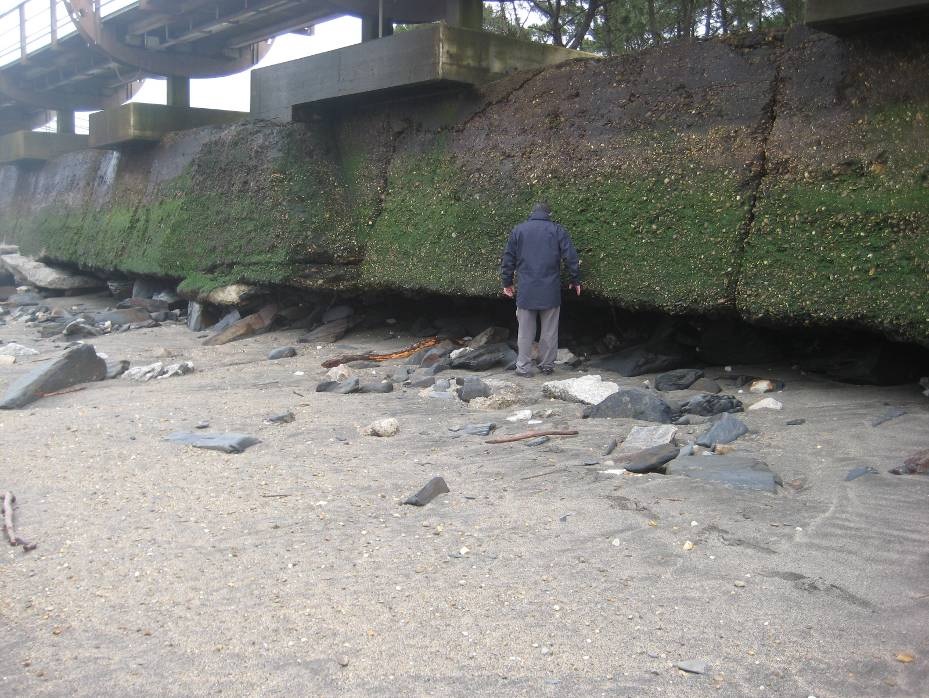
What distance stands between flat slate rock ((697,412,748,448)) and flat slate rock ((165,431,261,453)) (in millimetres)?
2933

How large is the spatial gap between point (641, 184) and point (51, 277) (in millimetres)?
13168

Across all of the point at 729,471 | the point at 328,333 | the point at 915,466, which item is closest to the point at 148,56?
the point at 328,333

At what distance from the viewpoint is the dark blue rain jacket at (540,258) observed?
8.35 meters

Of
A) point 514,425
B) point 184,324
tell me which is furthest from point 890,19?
point 184,324

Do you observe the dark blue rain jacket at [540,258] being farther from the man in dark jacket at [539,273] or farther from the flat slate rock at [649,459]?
the flat slate rock at [649,459]

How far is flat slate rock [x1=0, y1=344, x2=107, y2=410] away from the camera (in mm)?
7949

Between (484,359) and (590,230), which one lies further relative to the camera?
(484,359)

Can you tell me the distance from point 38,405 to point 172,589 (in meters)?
4.77

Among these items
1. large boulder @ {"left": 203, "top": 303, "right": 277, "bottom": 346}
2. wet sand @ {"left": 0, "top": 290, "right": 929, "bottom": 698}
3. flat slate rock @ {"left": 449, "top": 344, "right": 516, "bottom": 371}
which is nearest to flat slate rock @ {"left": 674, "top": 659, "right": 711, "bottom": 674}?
wet sand @ {"left": 0, "top": 290, "right": 929, "bottom": 698}

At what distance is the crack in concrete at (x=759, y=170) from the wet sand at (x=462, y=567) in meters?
1.43

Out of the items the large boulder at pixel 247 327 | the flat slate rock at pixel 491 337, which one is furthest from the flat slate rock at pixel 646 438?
the large boulder at pixel 247 327

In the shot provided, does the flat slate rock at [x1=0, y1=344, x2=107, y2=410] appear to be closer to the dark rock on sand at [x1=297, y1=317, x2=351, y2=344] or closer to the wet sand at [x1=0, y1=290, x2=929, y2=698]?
the wet sand at [x1=0, y1=290, x2=929, y2=698]

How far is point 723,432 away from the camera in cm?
584

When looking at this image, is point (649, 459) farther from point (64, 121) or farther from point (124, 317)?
point (64, 121)
